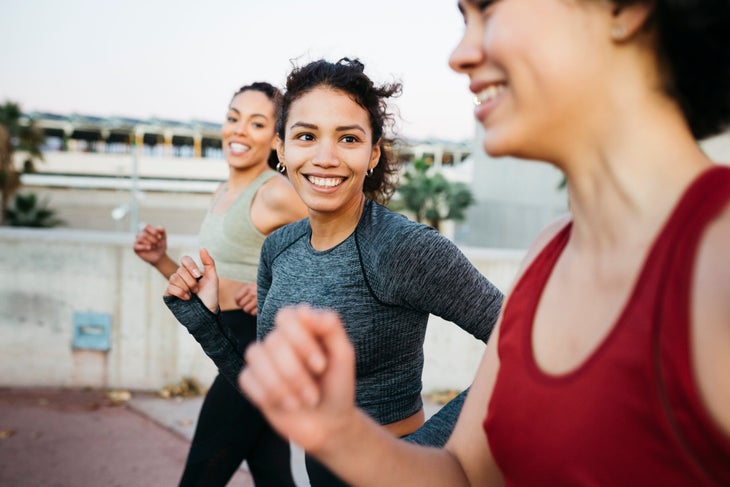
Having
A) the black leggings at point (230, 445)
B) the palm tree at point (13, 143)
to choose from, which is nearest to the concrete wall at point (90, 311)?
the black leggings at point (230, 445)

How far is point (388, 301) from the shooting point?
193 cm

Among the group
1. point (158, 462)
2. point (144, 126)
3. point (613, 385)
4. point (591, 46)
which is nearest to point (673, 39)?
point (591, 46)

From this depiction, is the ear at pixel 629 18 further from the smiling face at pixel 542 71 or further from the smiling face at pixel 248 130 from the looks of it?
the smiling face at pixel 248 130

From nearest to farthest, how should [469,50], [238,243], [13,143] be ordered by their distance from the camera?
[469,50]
[238,243]
[13,143]

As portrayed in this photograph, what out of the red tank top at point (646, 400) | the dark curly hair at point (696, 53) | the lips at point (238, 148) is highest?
the dark curly hair at point (696, 53)

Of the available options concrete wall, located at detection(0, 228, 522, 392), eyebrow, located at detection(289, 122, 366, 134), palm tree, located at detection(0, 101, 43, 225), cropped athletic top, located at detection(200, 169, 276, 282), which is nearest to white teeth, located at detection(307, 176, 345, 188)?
eyebrow, located at detection(289, 122, 366, 134)

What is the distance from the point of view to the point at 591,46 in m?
0.91

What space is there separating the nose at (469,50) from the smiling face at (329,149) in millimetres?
1183

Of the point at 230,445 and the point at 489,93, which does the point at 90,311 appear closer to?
the point at 230,445

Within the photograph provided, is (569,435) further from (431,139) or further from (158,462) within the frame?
(431,139)

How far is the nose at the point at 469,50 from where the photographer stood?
39.6 inches

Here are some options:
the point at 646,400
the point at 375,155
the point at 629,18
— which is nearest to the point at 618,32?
the point at 629,18

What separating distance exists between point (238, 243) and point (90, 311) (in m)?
2.89

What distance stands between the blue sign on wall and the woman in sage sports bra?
96.6 inches
